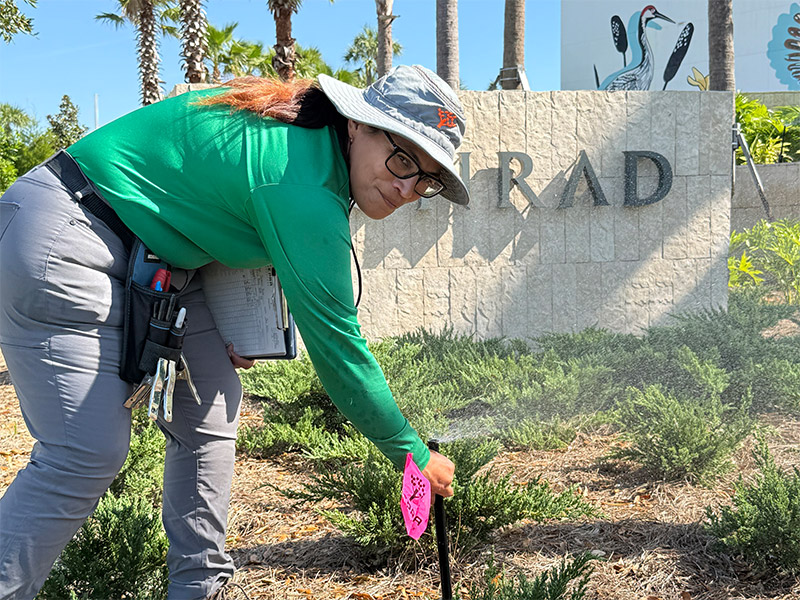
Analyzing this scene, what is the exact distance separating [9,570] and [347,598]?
1.20 metres

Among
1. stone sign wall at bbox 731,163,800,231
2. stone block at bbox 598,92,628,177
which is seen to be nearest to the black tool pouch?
stone block at bbox 598,92,628,177

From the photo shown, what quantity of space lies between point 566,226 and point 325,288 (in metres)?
5.42

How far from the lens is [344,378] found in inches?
64.2

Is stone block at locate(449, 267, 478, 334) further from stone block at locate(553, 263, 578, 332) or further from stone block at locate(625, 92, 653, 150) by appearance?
stone block at locate(625, 92, 653, 150)

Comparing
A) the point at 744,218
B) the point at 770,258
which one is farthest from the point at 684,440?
the point at 744,218

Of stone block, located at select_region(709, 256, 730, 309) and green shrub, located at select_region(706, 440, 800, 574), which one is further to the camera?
stone block, located at select_region(709, 256, 730, 309)

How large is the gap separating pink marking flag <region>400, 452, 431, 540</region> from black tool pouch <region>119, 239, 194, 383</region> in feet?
2.12

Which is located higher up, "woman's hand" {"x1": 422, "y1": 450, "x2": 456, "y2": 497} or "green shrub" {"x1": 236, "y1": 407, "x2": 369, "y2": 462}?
"woman's hand" {"x1": 422, "y1": 450, "x2": 456, "y2": 497}

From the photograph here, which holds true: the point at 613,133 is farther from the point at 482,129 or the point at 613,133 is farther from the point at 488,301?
the point at 488,301

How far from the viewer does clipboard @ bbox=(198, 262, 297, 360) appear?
7.02ft

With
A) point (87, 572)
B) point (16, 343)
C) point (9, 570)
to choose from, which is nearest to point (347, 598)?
point (87, 572)

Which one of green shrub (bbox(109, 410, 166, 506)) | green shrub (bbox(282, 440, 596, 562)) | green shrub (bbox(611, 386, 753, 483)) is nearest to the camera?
green shrub (bbox(282, 440, 596, 562))

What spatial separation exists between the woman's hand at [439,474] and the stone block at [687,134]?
5.78m

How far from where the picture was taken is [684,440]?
11.4 feet
